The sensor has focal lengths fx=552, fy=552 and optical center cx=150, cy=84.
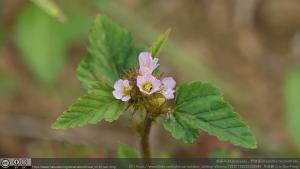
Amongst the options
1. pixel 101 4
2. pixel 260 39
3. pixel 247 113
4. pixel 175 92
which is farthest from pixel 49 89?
pixel 175 92

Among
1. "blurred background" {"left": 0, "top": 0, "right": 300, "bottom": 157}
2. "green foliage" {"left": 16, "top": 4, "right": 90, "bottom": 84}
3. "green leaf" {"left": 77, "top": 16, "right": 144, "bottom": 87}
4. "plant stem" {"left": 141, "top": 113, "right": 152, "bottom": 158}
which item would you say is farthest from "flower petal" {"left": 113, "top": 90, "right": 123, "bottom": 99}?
"green foliage" {"left": 16, "top": 4, "right": 90, "bottom": 84}

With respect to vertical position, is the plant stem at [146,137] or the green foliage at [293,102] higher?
the green foliage at [293,102]

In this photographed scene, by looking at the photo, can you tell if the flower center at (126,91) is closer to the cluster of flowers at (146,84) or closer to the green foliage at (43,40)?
the cluster of flowers at (146,84)

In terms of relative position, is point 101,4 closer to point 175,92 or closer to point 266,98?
point 266,98

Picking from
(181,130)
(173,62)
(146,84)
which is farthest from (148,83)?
(173,62)

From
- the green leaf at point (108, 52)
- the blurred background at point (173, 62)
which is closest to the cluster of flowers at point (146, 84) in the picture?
the green leaf at point (108, 52)

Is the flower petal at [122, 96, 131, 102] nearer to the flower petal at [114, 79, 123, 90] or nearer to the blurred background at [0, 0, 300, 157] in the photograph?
the flower petal at [114, 79, 123, 90]
